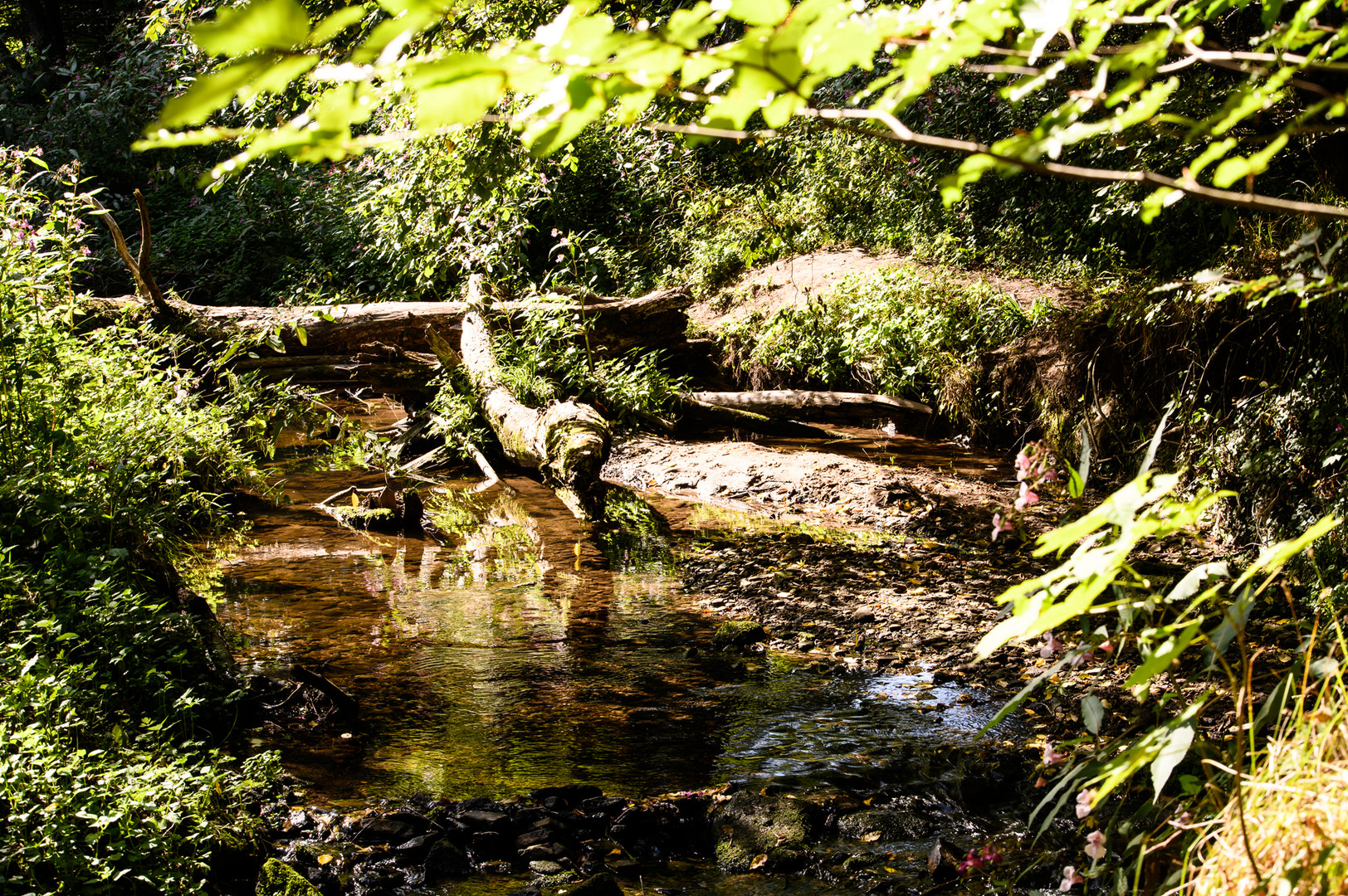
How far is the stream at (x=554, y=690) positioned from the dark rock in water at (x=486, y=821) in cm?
22

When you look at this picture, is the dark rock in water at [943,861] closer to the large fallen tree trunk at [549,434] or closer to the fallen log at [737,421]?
the large fallen tree trunk at [549,434]

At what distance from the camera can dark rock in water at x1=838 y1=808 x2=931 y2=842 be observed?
3.31 meters

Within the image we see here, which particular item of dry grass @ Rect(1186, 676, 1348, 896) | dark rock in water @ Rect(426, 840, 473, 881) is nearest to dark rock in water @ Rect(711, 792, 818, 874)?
dark rock in water @ Rect(426, 840, 473, 881)

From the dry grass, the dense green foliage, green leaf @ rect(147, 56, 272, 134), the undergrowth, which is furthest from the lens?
the undergrowth

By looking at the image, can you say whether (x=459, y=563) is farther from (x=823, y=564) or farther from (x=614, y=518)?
(x=823, y=564)

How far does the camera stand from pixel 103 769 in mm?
2781

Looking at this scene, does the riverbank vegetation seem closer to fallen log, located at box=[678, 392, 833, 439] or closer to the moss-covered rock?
the moss-covered rock

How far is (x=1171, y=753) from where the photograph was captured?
1.34 meters

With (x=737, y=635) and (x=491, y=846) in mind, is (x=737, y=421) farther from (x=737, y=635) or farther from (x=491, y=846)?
(x=491, y=846)

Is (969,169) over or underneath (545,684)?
over

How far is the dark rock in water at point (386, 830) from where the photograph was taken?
3.23 meters

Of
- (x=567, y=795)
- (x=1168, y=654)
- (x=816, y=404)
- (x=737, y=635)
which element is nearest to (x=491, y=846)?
(x=567, y=795)

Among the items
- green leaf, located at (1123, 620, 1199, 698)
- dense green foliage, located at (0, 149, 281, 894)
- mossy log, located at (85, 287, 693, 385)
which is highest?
green leaf, located at (1123, 620, 1199, 698)

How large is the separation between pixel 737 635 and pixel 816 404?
14.2ft
